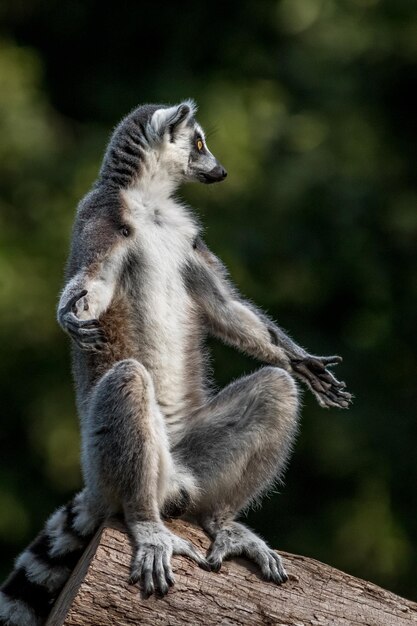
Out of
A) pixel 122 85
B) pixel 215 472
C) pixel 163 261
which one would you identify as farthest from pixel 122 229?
pixel 122 85

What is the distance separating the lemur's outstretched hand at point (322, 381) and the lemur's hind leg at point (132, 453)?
100 centimetres

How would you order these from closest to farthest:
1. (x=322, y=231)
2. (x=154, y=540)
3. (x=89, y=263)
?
(x=154, y=540)
(x=89, y=263)
(x=322, y=231)

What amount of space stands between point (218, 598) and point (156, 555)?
12.0 inches

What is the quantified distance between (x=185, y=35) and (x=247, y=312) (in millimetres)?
8739

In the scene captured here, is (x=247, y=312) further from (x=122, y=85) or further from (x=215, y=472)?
(x=122, y=85)

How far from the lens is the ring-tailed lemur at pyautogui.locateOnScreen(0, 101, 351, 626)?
548 cm

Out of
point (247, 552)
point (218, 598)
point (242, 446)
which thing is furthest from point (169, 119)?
point (218, 598)

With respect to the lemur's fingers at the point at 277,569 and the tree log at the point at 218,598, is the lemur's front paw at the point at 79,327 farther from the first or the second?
the lemur's fingers at the point at 277,569

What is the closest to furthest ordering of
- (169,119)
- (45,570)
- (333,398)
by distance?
(45,570)
(333,398)
(169,119)

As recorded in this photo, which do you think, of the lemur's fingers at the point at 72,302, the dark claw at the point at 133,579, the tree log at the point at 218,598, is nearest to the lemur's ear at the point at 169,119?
the lemur's fingers at the point at 72,302

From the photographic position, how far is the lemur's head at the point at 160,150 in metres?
6.32

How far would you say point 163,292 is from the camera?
20.0 ft

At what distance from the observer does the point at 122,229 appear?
19.8ft

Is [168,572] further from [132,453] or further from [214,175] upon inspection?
[214,175]
